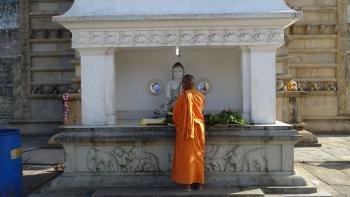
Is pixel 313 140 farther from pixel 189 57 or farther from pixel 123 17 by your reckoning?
pixel 123 17

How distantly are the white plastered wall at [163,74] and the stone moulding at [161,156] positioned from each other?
1.87 metres

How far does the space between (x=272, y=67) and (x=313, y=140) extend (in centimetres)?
700

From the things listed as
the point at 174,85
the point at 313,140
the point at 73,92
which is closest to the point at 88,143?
the point at 174,85

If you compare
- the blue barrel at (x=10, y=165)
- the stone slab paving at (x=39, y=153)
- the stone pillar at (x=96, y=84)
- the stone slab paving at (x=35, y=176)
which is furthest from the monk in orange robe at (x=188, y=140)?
the stone slab paving at (x=39, y=153)

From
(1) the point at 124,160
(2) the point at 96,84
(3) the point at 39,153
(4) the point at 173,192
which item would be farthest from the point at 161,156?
(3) the point at 39,153

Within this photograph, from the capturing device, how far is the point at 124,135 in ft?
25.2

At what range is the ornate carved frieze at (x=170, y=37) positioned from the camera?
769 centimetres

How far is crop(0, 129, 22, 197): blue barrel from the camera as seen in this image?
7.50m

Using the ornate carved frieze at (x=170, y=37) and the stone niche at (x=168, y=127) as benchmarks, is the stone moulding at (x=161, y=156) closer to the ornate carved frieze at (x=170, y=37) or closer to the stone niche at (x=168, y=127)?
the stone niche at (x=168, y=127)

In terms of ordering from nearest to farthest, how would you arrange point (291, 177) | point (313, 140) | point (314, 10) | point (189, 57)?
point (291, 177) → point (189, 57) → point (313, 140) → point (314, 10)

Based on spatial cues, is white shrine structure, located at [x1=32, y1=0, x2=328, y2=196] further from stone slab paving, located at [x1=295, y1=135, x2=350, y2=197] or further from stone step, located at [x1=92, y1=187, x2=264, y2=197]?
stone slab paving, located at [x1=295, y1=135, x2=350, y2=197]

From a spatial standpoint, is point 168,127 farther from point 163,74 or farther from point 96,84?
point 163,74

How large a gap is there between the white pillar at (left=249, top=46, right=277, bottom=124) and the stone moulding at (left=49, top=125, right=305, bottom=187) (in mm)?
290

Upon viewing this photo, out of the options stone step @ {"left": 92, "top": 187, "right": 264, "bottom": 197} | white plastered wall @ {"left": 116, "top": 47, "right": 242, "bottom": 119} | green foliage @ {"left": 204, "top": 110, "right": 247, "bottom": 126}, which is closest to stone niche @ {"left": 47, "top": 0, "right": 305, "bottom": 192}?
green foliage @ {"left": 204, "top": 110, "right": 247, "bottom": 126}
